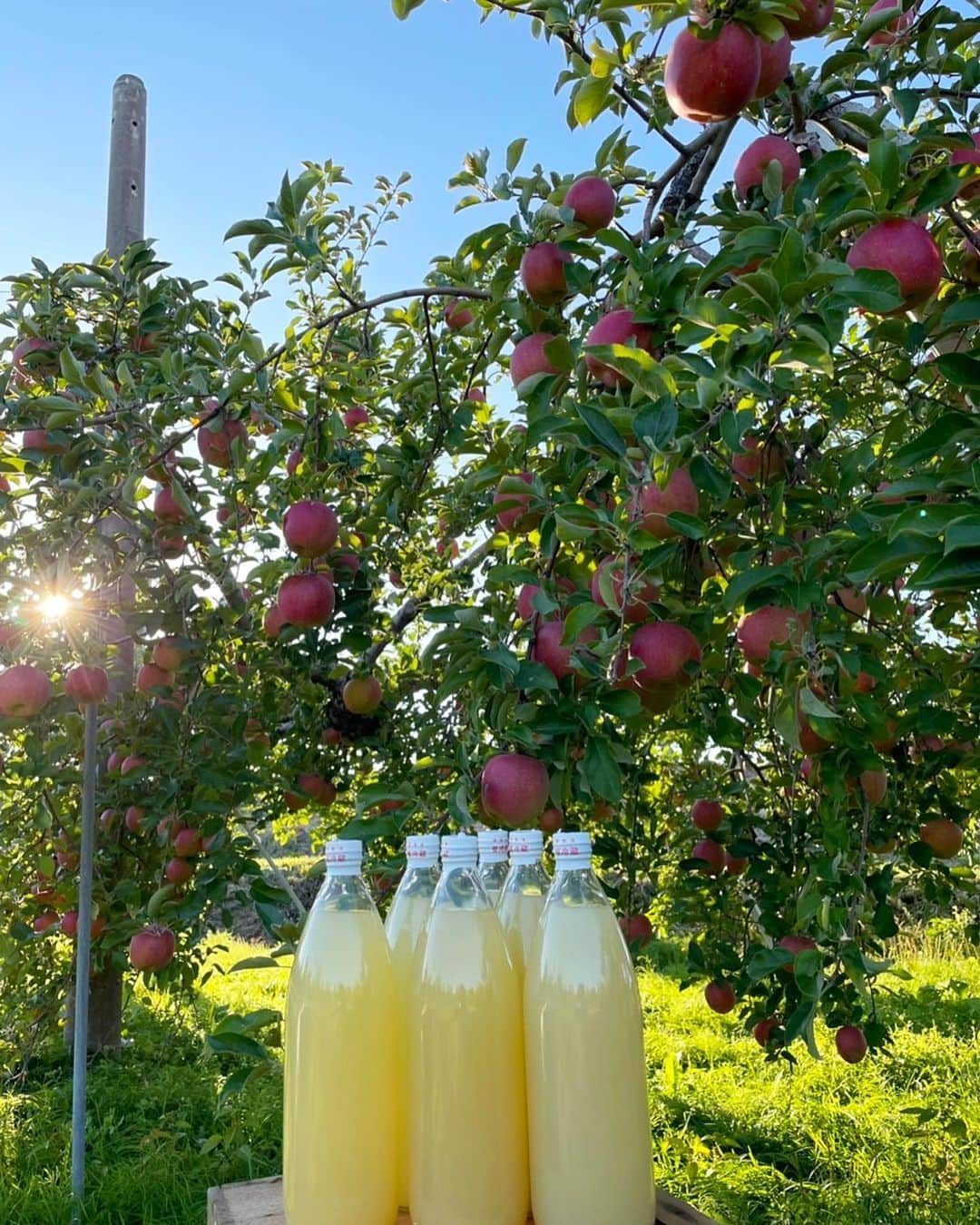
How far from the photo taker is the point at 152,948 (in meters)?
2.52

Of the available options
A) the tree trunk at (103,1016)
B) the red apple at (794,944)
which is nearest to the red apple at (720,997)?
the red apple at (794,944)

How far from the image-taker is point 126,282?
269 centimetres

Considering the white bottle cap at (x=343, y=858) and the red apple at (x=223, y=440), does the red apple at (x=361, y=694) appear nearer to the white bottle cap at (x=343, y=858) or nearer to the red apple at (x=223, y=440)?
the red apple at (x=223, y=440)

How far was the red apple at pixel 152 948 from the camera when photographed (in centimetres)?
251

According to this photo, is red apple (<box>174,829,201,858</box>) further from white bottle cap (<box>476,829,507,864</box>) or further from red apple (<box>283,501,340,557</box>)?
white bottle cap (<box>476,829,507,864</box>)

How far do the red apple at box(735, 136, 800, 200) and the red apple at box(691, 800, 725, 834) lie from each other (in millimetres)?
1836

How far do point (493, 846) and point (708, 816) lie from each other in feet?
6.37

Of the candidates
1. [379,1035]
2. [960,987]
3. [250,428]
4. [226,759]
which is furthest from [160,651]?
[960,987]

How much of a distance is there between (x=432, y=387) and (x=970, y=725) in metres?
1.51

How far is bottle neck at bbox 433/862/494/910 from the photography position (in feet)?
3.09

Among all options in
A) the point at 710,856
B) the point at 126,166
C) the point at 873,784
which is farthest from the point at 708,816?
the point at 126,166

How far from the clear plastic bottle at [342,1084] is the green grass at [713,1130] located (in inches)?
58.5

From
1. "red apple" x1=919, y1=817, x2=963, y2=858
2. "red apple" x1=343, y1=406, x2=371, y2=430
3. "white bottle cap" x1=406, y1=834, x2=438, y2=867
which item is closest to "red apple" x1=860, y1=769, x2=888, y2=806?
"red apple" x1=919, y1=817, x2=963, y2=858

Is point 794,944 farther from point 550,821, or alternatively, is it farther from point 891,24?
point 891,24
